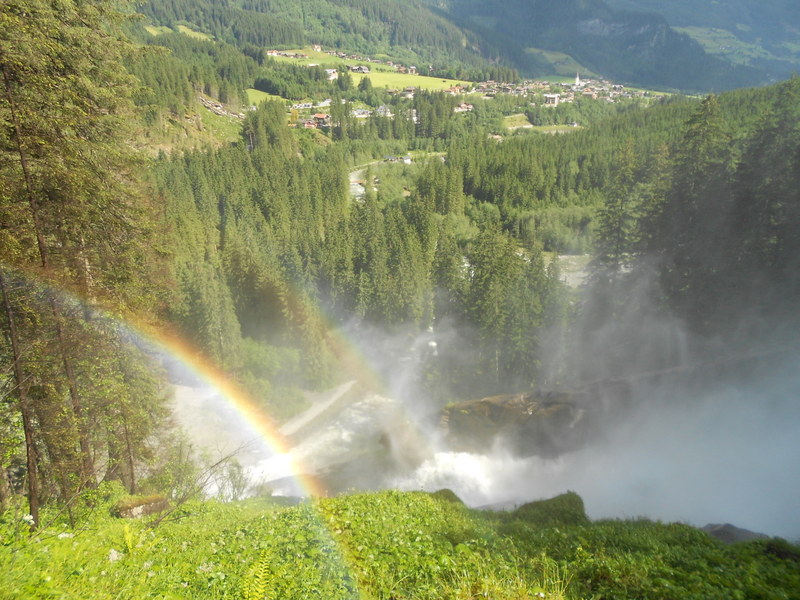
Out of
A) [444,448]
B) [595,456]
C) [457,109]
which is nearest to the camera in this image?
[595,456]

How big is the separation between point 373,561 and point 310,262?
44454mm

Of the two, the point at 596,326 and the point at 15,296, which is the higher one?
the point at 15,296

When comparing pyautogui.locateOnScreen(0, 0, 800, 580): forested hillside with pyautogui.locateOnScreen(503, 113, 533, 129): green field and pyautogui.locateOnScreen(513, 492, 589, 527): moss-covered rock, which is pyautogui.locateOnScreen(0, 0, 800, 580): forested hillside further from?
pyautogui.locateOnScreen(503, 113, 533, 129): green field

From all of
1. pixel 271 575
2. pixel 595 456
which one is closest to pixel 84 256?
pixel 271 575

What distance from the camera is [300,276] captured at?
4925 centimetres

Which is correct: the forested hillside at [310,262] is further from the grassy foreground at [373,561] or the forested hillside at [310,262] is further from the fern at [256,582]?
the fern at [256,582]

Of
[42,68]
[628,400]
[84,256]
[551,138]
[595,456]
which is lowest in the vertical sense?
[595,456]

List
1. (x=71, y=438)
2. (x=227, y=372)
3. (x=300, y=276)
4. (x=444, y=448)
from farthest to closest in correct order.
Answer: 1. (x=300, y=276)
2. (x=227, y=372)
3. (x=444, y=448)
4. (x=71, y=438)

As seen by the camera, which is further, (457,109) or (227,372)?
(457,109)

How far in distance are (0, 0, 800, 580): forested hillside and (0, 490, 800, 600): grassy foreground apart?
1.75 ft

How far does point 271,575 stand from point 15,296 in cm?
838

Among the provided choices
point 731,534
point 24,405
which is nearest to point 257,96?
point 24,405

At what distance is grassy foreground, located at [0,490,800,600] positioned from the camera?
6848 mm

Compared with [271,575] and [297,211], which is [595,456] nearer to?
[271,575]
